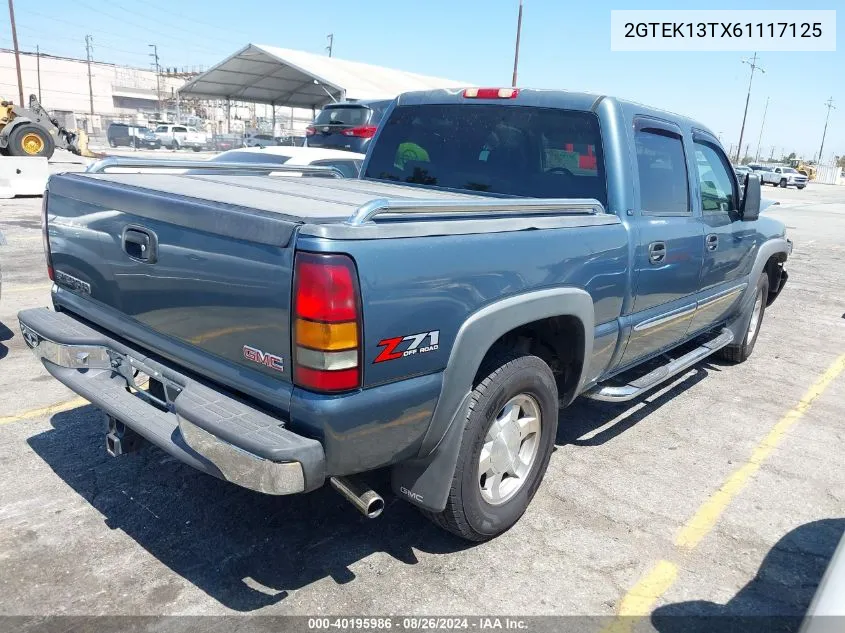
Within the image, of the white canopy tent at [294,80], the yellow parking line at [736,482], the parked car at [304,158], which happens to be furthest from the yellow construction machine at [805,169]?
the yellow parking line at [736,482]

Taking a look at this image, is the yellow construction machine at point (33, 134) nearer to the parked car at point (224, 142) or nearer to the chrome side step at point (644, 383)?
the parked car at point (224, 142)

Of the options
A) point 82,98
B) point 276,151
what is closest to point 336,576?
point 276,151

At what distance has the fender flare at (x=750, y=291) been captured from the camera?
5512 mm

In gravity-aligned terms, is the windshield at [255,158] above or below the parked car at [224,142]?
above

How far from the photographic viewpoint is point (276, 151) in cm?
906

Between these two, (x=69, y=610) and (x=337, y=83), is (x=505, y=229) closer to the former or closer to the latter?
(x=69, y=610)

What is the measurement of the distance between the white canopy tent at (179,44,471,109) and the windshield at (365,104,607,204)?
1812cm

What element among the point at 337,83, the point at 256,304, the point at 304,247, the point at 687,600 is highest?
the point at 337,83

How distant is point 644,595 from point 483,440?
0.96m

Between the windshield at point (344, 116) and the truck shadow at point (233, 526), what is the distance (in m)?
9.32

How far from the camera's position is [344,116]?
12445 mm

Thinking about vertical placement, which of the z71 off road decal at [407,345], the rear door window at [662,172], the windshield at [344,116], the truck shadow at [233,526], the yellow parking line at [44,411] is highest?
the windshield at [344,116]

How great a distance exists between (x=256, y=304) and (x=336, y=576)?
4.16 feet

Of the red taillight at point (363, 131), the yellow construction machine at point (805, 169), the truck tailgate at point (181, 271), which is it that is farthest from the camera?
the yellow construction machine at point (805, 169)
